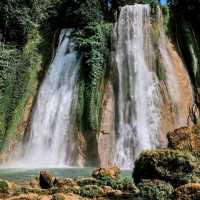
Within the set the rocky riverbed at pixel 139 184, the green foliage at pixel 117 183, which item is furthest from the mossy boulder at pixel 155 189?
the green foliage at pixel 117 183

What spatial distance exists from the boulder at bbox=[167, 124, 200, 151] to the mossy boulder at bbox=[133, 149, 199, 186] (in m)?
1.39

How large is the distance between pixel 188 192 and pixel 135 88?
50.8ft

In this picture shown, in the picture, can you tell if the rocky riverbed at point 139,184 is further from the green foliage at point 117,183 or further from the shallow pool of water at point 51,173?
the shallow pool of water at point 51,173

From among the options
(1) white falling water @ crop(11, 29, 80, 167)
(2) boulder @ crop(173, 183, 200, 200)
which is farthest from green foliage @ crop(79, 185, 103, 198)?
(1) white falling water @ crop(11, 29, 80, 167)

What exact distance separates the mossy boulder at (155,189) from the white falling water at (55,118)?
1319 centimetres

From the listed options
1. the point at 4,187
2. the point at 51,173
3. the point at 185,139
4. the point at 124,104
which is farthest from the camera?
the point at 124,104

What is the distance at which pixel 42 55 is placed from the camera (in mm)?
31359

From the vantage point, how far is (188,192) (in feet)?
35.9

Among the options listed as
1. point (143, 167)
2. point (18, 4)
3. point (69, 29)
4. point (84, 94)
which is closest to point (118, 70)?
point (84, 94)

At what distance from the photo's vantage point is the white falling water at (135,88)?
2467 cm

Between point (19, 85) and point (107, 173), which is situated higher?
point (19, 85)

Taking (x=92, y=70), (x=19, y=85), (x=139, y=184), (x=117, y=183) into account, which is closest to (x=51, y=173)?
(x=117, y=183)

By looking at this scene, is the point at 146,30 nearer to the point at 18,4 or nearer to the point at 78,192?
the point at 18,4

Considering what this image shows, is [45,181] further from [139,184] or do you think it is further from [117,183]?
[139,184]
